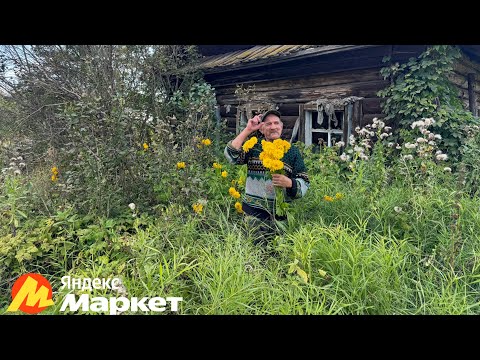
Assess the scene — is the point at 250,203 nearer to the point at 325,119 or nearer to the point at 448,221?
the point at 448,221

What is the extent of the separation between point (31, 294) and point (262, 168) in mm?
1647

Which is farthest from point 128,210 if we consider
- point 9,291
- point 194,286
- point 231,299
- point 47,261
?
point 231,299

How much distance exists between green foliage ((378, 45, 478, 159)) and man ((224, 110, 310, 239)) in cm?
220

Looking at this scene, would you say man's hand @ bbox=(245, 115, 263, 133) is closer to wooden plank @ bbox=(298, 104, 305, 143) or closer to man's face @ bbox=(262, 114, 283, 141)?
man's face @ bbox=(262, 114, 283, 141)

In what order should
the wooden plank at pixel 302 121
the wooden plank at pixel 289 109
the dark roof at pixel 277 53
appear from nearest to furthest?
the dark roof at pixel 277 53 → the wooden plank at pixel 302 121 → the wooden plank at pixel 289 109

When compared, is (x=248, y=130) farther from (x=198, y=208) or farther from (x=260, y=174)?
(x=198, y=208)

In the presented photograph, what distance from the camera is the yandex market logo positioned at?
1672 millimetres

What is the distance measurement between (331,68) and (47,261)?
445 centimetres

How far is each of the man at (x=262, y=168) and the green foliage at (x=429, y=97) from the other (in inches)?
86.7

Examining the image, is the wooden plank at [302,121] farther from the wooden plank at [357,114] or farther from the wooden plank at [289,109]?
the wooden plank at [357,114]

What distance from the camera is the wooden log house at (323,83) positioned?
4340 millimetres

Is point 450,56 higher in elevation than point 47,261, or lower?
higher

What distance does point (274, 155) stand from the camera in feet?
6.03

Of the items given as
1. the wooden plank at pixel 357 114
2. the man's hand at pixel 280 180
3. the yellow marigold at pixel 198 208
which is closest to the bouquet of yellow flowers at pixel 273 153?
the man's hand at pixel 280 180
